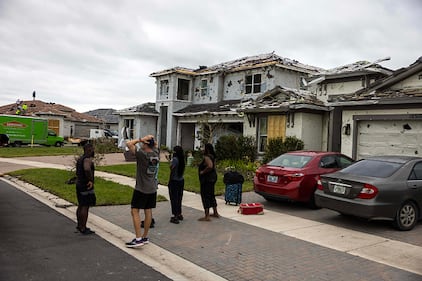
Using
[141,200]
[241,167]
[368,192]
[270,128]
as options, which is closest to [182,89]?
[270,128]

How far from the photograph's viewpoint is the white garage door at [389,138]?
12242 mm

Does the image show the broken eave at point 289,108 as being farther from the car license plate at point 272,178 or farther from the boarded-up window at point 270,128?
the car license plate at point 272,178

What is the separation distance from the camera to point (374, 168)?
8.16m

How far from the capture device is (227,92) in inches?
1076

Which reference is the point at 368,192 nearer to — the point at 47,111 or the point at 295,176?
the point at 295,176

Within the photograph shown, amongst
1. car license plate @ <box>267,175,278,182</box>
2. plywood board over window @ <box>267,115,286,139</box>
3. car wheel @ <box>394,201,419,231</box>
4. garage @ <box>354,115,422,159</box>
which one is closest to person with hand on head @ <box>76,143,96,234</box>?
car license plate @ <box>267,175,278,182</box>

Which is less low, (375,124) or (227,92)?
(227,92)

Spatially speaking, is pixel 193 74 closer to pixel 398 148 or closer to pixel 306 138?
pixel 306 138

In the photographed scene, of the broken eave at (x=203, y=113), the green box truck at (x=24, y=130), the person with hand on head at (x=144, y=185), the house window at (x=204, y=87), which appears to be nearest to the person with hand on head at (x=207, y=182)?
the person with hand on head at (x=144, y=185)

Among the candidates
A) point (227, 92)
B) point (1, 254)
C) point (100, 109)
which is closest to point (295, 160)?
point (1, 254)

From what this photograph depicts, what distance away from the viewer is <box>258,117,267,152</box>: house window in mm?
18766

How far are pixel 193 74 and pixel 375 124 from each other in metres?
18.3

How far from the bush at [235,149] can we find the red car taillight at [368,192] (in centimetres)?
1043

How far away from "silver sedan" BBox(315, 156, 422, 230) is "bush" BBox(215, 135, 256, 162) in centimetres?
971
